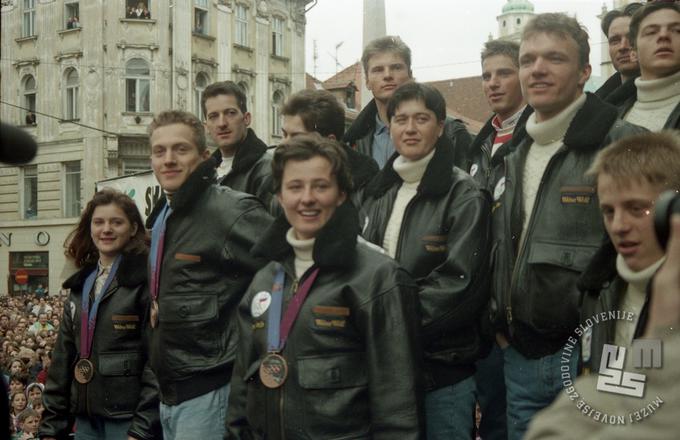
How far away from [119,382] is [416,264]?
2.21 m

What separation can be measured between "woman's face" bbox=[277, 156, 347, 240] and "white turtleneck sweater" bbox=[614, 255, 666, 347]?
5.04ft

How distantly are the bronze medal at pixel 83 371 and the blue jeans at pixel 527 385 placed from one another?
8.93 feet

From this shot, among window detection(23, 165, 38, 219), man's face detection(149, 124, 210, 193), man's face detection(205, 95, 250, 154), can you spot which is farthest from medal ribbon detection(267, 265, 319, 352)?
window detection(23, 165, 38, 219)

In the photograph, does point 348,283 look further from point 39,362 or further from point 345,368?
point 39,362

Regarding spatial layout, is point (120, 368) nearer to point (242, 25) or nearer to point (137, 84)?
point (137, 84)

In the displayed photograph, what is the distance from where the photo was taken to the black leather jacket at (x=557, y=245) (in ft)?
12.3

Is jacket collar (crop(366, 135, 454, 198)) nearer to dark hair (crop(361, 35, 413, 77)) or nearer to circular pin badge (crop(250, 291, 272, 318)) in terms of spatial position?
circular pin badge (crop(250, 291, 272, 318))

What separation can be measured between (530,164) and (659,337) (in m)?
2.88

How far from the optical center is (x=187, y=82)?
113 ft

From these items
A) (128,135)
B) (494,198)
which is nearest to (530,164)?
(494,198)

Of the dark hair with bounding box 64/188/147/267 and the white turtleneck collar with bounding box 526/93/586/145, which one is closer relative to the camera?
the white turtleneck collar with bounding box 526/93/586/145

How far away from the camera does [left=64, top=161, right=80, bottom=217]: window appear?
33750mm

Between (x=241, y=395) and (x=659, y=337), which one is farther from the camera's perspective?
(x=241, y=395)

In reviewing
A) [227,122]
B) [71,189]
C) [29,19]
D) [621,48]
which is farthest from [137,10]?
[621,48]
